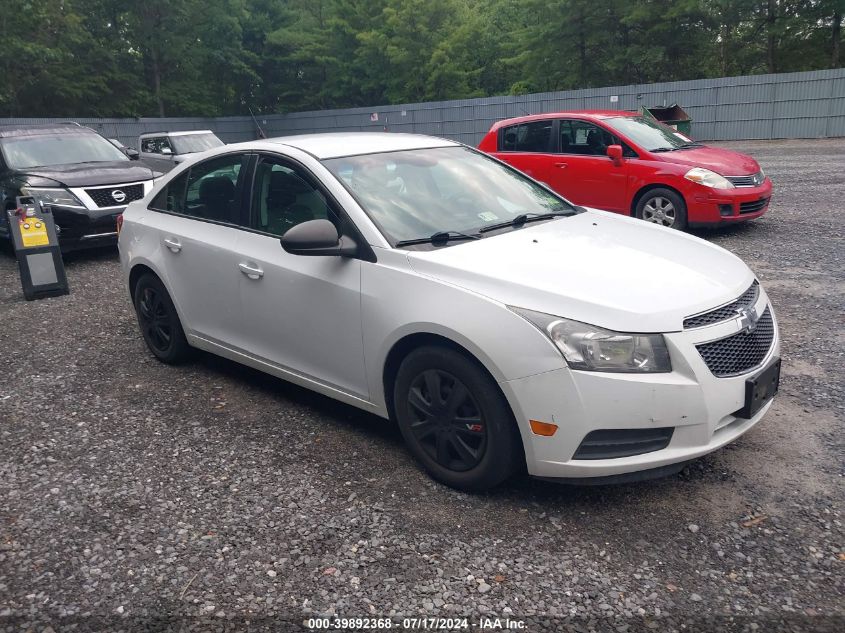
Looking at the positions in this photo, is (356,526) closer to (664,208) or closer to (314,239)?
(314,239)

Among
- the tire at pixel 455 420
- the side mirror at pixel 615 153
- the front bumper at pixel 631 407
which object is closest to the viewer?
the front bumper at pixel 631 407

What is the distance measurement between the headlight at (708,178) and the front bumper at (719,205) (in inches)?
2.4

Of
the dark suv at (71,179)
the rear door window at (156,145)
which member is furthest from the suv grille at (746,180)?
the rear door window at (156,145)

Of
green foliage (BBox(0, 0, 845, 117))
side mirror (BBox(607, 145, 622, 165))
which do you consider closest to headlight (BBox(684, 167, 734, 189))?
side mirror (BBox(607, 145, 622, 165))

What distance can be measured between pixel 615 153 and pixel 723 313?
6.52m

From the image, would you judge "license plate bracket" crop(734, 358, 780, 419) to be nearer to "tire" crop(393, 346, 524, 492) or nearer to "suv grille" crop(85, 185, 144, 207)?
"tire" crop(393, 346, 524, 492)

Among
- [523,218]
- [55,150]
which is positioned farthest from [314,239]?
[55,150]

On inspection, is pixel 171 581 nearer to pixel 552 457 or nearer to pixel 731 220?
pixel 552 457

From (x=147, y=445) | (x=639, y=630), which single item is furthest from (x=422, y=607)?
(x=147, y=445)

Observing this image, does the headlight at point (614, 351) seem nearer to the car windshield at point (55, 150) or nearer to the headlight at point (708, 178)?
the headlight at point (708, 178)

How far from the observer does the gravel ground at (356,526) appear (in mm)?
2807

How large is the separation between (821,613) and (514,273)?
178cm

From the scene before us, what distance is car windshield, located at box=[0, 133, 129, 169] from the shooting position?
10375 mm

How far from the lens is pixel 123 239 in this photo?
5660 millimetres
